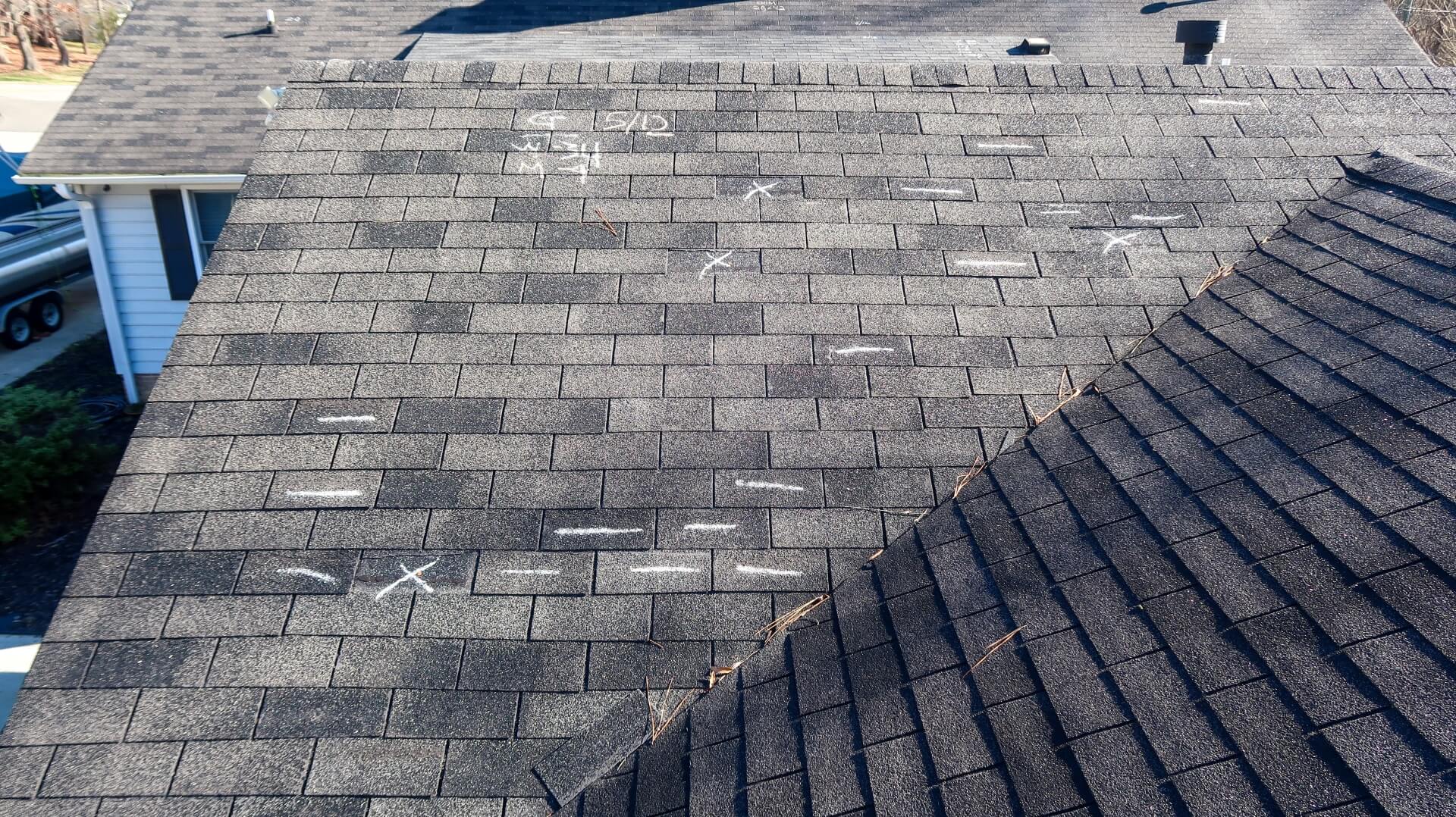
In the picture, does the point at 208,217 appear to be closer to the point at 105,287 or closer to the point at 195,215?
the point at 195,215

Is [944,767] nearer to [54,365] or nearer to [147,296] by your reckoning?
[147,296]

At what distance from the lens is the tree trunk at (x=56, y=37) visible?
33.3 m

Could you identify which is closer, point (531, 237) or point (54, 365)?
point (531, 237)

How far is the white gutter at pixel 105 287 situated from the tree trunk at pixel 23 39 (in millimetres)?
24482

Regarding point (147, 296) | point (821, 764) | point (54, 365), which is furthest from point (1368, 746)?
point (54, 365)

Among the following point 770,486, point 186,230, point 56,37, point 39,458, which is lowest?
point 56,37

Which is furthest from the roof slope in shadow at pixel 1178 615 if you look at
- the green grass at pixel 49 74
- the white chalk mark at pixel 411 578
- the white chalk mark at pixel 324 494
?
the green grass at pixel 49 74

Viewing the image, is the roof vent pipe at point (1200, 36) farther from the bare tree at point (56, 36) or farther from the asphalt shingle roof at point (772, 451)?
the bare tree at point (56, 36)

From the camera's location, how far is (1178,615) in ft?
10.9

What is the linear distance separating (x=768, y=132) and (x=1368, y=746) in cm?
496

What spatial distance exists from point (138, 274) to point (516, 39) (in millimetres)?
6336

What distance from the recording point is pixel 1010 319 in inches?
216

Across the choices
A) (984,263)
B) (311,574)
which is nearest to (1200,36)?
(984,263)

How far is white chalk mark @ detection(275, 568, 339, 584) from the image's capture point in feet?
14.8
